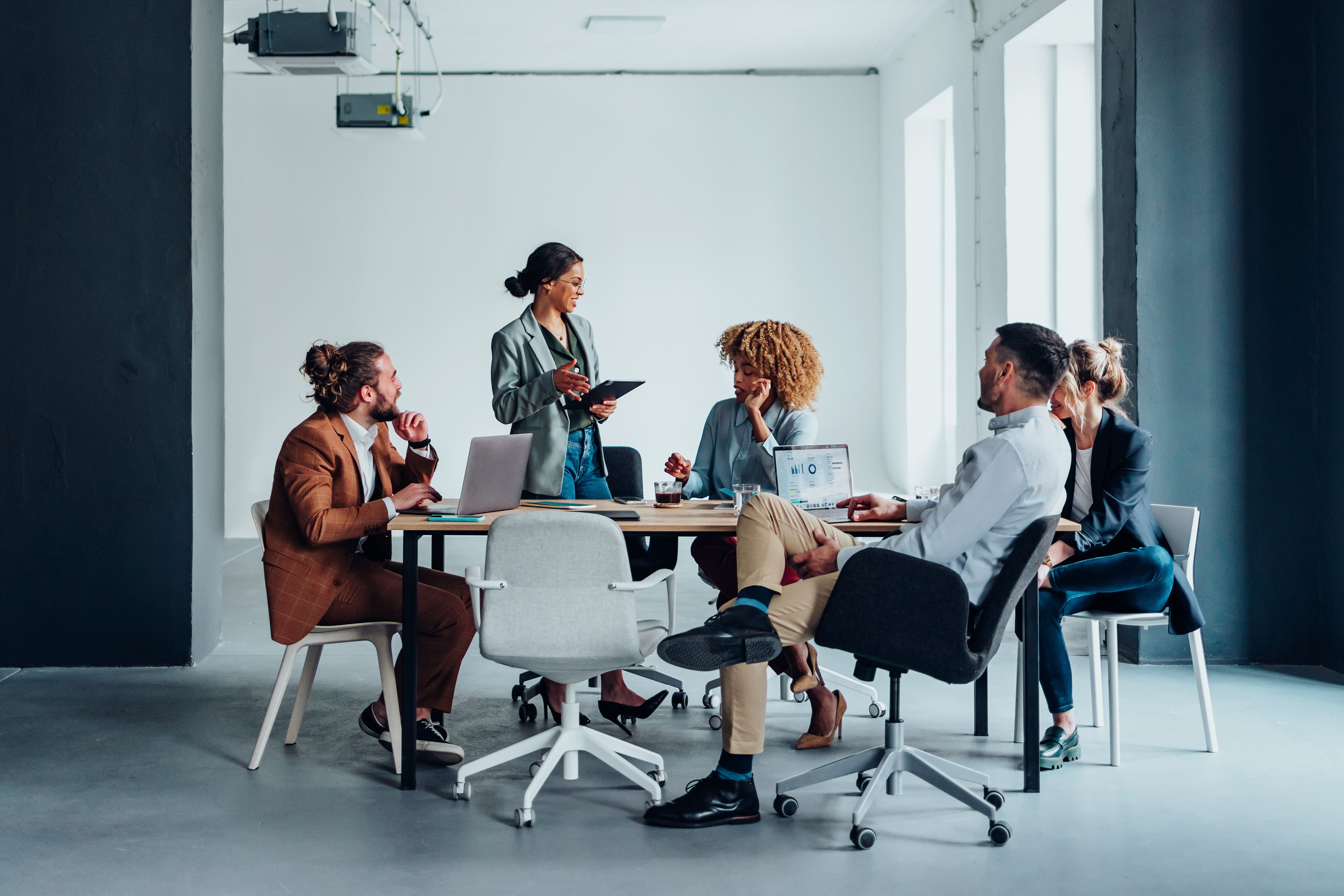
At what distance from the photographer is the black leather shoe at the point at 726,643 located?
109 inches

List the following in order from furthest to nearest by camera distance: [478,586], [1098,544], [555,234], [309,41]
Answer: [555,234], [309,41], [1098,544], [478,586]

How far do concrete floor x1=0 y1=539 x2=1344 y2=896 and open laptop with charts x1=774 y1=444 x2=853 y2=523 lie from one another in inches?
31.4

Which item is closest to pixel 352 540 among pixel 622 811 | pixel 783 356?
pixel 622 811

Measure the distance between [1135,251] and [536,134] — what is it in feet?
20.7

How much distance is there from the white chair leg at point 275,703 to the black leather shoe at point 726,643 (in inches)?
48.6

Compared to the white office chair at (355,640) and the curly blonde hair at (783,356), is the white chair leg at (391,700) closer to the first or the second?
the white office chair at (355,640)

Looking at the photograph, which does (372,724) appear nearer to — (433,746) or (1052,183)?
(433,746)

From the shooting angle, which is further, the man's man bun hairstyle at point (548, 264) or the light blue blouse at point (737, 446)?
the light blue blouse at point (737, 446)

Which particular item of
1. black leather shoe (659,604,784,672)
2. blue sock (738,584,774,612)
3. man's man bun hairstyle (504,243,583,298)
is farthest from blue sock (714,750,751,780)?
man's man bun hairstyle (504,243,583,298)

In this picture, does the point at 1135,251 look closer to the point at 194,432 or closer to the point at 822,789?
the point at 822,789

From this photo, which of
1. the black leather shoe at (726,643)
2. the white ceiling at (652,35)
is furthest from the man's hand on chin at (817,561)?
the white ceiling at (652,35)

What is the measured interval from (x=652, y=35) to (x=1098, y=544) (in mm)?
6613

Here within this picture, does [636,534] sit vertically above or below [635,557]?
above

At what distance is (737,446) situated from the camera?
4.21 metres
